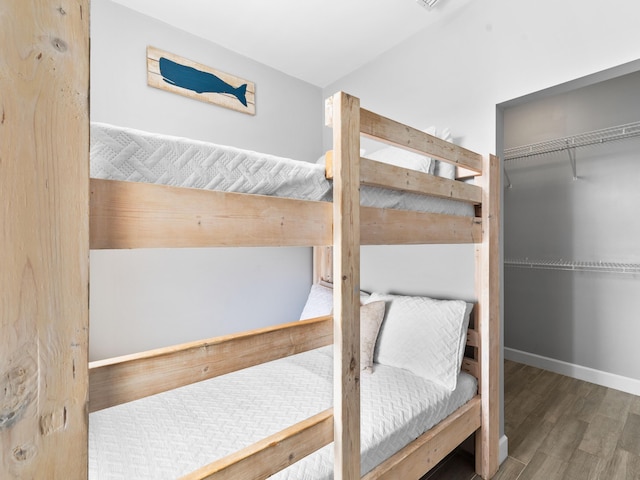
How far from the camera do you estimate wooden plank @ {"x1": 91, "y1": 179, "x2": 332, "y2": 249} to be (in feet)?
2.16

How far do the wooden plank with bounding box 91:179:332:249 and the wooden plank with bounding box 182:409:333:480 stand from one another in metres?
0.53

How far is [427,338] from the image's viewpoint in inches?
67.4

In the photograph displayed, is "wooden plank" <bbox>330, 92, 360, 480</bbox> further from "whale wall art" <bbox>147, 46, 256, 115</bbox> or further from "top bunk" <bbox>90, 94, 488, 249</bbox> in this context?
"whale wall art" <bbox>147, 46, 256, 115</bbox>

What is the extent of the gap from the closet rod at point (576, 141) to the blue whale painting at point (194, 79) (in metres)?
2.41

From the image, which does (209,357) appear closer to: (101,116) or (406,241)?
(406,241)

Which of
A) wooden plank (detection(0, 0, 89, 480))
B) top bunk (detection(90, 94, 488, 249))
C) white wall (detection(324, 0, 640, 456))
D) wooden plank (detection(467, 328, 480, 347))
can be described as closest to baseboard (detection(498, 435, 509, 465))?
wooden plank (detection(467, 328, 480, 347))

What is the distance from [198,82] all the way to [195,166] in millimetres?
1690

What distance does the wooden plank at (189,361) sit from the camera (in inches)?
28.2

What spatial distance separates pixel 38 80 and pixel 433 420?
1.69 m

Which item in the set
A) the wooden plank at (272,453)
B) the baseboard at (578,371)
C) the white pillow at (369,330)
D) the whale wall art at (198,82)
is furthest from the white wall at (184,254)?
the baseboard at (578,371)

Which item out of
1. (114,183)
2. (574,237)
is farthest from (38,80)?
→ (574,237)

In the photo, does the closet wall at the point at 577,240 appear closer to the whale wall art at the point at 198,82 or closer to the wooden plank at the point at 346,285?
the whale wall art at the point at 198,82

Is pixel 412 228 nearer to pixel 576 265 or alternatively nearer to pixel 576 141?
pixel 576 265

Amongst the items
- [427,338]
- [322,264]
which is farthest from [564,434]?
[322,264]
